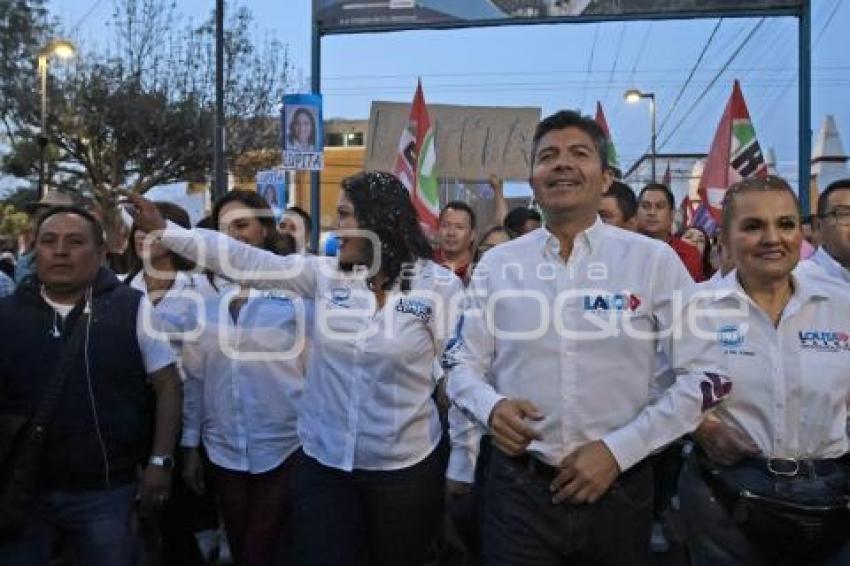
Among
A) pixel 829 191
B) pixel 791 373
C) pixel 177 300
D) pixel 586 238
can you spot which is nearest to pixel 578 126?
pixel 586 238

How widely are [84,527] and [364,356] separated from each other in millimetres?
1341

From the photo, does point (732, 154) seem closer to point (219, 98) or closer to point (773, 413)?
point (773, 413)

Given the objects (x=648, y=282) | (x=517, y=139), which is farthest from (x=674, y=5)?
(x=648, y=282)

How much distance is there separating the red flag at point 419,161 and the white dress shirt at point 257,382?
18.7 ft

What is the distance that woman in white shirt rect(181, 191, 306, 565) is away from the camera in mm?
4500

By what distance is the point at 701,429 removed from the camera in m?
3.16

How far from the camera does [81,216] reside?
13.4 ft

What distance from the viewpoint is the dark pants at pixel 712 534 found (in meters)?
3.14

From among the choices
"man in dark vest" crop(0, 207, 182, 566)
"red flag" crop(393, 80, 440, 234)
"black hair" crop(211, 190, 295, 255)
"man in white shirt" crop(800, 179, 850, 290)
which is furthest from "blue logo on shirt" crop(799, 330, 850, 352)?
"red flag" crop(393, 80, 440, 234)

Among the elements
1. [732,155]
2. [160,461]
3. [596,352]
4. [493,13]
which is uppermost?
[493,13]

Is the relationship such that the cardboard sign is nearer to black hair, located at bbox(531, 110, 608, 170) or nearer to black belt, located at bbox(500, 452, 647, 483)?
black hair, located at bbox(531, 110, 608, 170)

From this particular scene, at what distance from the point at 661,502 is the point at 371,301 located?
2873mm

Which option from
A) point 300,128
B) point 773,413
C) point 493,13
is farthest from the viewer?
point 493,13

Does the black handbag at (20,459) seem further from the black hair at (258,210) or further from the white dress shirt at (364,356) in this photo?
the black hair at (258,210)
